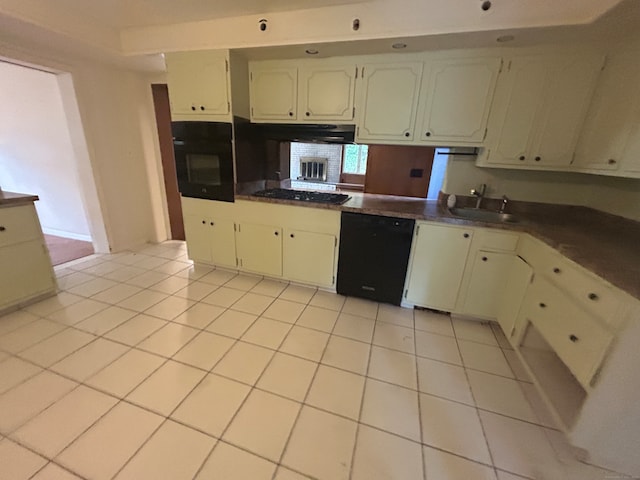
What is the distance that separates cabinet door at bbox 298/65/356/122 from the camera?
241cm

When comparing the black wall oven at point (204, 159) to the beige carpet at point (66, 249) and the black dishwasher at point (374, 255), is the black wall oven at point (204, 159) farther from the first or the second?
the beige carpet at point (66, 249)

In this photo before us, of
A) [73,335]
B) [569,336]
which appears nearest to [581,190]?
[569,336]

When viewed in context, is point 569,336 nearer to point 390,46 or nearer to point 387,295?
point 387,295

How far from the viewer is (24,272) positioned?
221 cm

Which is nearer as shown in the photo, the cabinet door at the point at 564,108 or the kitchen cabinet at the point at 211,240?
the cabinet door at the point at 564,108

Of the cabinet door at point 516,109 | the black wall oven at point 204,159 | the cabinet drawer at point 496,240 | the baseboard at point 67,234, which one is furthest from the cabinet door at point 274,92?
the baseboard at point 67,234

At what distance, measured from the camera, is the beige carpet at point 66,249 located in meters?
3.27

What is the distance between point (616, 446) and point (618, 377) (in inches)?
14.5

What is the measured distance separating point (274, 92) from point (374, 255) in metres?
1.87

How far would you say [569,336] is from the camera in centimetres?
143

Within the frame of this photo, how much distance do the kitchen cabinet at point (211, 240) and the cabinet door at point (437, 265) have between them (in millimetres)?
1908

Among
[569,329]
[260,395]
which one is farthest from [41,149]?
[569,329]

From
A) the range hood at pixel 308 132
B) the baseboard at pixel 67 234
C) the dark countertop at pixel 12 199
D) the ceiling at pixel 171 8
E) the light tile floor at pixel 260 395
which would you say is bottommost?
the light tile floor at pixel 260 395

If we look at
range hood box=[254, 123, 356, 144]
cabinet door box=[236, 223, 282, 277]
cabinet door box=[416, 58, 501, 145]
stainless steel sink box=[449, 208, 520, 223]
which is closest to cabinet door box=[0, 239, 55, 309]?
cabinet door box=[236, 223, 282, 277]
